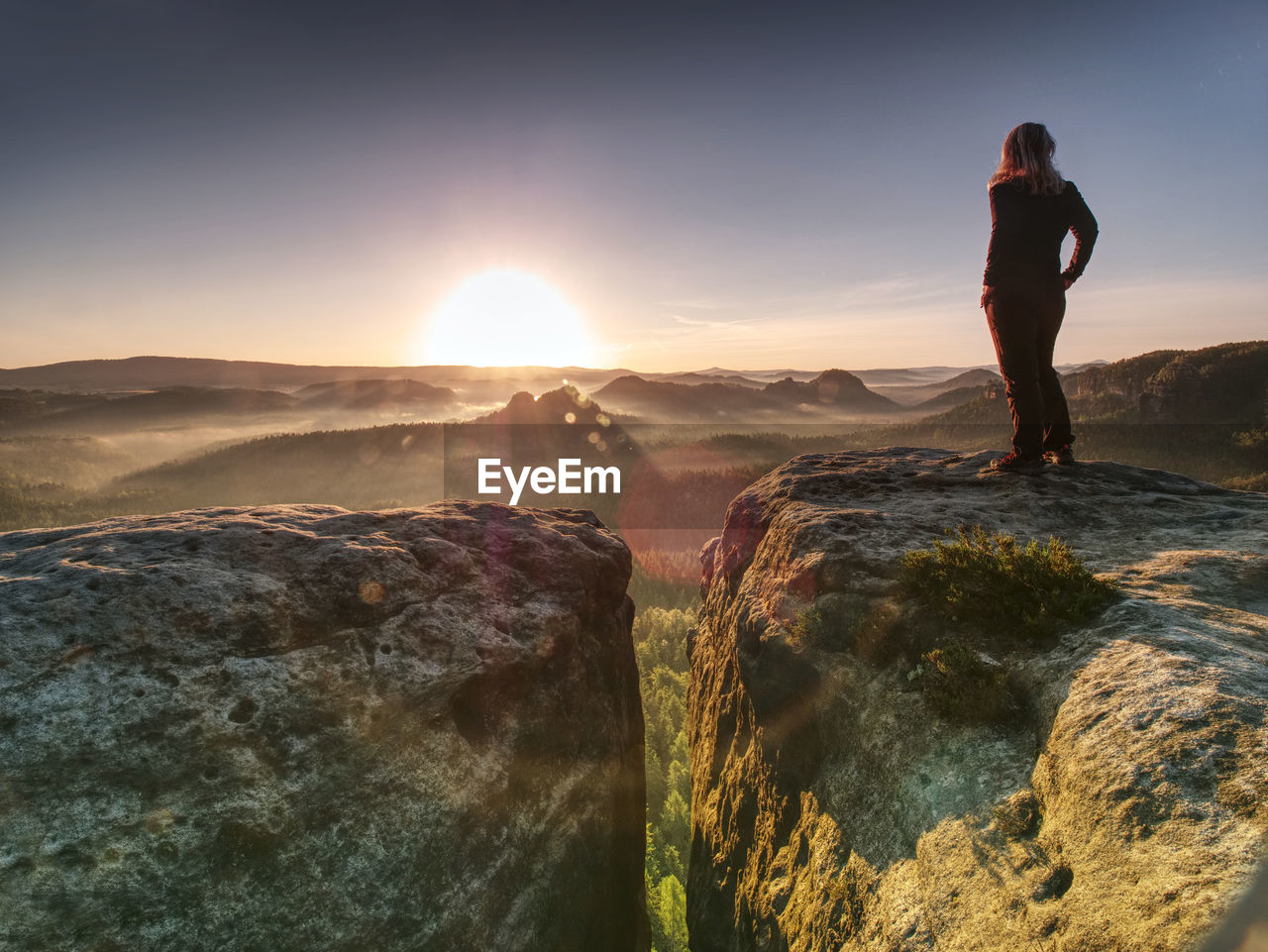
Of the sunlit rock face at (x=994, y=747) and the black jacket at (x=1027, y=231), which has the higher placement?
the black jacket at (x=1027, y=231)

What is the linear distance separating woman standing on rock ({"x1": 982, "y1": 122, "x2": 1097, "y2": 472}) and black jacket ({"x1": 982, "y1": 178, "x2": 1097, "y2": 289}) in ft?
0.03

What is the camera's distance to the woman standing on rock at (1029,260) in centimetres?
700

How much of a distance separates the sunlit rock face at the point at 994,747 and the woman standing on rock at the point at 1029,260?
1.29 m

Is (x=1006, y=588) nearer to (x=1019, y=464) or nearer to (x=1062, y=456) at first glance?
(x=1019, y=464)

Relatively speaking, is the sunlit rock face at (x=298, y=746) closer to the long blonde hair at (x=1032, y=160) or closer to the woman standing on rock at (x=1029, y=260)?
the woman standing on rock at (x=1029, y=260)

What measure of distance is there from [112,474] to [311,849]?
322 feet

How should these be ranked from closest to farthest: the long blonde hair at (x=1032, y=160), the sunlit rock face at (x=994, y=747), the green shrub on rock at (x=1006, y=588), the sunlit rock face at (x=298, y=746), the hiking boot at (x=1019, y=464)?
the sunlit rock face at (x=994, y=747) → the sunlit rock face at (x=298, y=746) → the green shrub on rock at (x=1006, y=588) → the long blonde hair at (x=1032, y=160) → the hiking boot at (x=1019, y=464)

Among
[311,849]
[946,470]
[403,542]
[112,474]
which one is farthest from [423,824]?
[112,474]

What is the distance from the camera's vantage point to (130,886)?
11.6ft

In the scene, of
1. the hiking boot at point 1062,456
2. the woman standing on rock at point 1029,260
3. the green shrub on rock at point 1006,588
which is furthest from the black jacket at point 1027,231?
the green shrub on rock at point 1006,588

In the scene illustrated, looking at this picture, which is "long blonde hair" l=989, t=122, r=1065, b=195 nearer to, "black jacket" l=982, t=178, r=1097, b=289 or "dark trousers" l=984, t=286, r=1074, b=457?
"black jacket" l=982, t=178, r=1097, b=289

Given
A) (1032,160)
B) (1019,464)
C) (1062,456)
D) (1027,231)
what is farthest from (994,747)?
(1032,160)

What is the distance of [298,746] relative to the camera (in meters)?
4.21

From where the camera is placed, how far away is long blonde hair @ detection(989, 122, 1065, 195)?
22.8 ft
